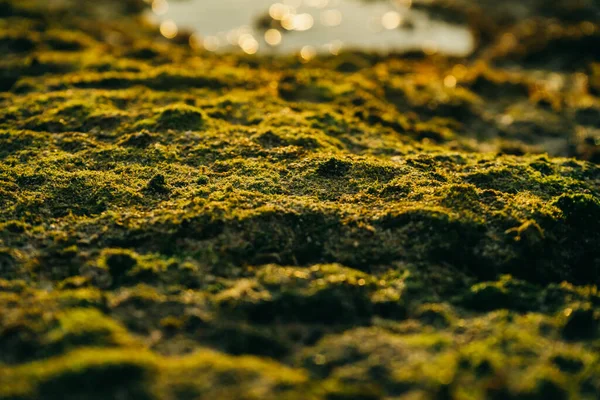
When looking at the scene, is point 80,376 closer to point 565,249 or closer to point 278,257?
point 278,257

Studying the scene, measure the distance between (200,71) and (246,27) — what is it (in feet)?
37.1

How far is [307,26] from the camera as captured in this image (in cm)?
3291

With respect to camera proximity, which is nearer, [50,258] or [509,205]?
[50,258]

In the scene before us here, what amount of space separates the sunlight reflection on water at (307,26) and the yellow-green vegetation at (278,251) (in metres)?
10.4

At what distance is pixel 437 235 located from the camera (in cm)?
1223

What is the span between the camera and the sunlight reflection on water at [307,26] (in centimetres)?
3003

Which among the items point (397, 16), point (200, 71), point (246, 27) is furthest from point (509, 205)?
point (397, 16)

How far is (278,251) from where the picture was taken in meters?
11.9

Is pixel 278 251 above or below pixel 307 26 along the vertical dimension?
below

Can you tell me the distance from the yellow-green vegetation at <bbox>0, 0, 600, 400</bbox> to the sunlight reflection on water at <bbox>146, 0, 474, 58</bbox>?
1035 cm

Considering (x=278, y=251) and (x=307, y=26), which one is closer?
(x=278, y=251)

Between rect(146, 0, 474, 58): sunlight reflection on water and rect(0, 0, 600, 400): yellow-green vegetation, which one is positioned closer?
rect(0, 0, 600, 400): yellow-green vegetation

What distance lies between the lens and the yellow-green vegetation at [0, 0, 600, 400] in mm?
9164

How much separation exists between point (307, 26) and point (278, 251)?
23938 millimetres
